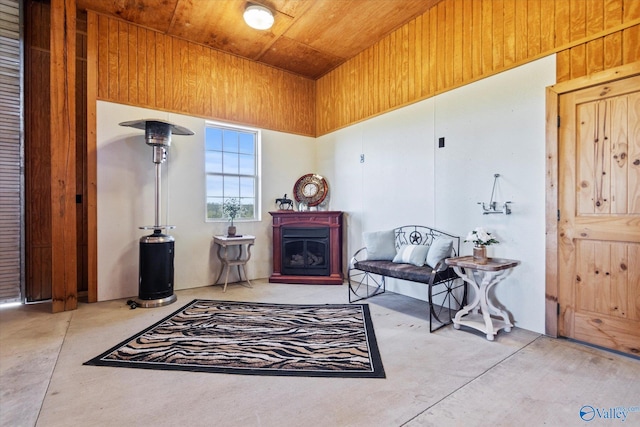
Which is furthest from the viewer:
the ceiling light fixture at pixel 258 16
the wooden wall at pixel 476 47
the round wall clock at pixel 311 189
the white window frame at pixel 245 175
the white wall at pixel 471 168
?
Result: the round wall clock at pixel 311 189

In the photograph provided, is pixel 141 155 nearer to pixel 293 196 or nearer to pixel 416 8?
pixel 293 196

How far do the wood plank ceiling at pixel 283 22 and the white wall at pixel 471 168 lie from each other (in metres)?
1.14

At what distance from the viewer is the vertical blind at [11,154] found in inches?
143

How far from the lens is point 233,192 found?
489 centimetres

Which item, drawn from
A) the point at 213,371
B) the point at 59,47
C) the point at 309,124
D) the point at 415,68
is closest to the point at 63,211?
the point at 59,47

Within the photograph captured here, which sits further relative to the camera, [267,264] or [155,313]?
[267,264]

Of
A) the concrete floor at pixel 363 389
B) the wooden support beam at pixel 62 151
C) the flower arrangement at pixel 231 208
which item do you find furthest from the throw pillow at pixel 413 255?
the wooden support beam at pixel 62 151

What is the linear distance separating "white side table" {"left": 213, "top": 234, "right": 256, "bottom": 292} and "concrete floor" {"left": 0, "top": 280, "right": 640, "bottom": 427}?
1.71 meters

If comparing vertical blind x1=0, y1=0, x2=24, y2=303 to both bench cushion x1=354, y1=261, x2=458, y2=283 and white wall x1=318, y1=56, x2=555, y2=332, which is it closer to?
bench cushion x1=354, y1=261, x2=458, y2=283

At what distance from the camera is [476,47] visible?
3266 mm

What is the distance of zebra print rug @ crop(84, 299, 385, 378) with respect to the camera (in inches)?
86.6

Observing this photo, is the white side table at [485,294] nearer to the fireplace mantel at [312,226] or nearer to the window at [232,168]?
the fireplace mantel at [312,226]

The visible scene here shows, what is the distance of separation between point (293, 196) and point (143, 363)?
11.5 ft

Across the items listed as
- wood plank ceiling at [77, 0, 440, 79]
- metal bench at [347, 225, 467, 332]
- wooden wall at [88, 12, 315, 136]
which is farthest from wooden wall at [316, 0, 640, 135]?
metal bench at [347, 225, 467, 332]
